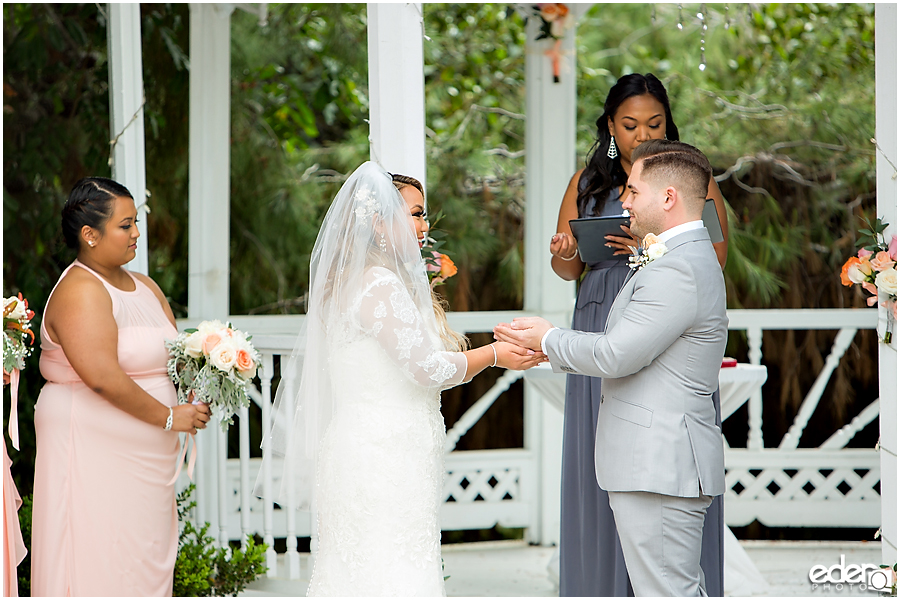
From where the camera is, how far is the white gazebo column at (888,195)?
115 inches

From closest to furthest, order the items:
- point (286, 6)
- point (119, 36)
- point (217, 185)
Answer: point (119, 36) < point (217, 185) < point (286, 6)

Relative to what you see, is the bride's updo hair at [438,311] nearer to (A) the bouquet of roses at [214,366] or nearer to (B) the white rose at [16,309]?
(A) the bouquet of roses at [214,366]

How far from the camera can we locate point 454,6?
8156 mm

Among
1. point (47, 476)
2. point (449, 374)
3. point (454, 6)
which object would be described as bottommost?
point (47, 476)

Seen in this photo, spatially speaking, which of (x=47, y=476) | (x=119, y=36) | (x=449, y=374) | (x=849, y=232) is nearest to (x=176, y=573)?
(x=47, y=476)

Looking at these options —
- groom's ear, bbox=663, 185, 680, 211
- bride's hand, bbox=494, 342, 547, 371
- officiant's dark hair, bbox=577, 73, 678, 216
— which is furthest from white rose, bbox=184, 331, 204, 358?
groom's ear, bbox=663, 185, 680, 211

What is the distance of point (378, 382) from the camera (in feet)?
9.30

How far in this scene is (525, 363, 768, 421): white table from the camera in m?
3.89

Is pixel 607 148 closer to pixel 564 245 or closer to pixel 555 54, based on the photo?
pixel 564 245

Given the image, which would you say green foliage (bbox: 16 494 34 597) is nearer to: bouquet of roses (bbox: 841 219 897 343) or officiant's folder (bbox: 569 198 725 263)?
officiant's folder (bbox: 569 198 725 263)

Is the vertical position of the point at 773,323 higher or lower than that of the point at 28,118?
lower

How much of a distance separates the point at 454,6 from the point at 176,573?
19.0ft

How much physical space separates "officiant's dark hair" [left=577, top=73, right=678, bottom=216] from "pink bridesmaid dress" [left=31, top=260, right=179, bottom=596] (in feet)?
5.86

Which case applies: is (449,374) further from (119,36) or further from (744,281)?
(744,281)
